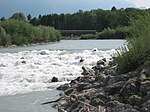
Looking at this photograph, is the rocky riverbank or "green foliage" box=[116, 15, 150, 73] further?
"green foliage" box=[116, 15, 150, 73]

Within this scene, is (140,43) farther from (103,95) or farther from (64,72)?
(64,72)

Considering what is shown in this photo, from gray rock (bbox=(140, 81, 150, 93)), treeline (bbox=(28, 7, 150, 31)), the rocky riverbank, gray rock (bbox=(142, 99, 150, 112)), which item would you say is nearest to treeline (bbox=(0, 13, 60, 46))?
treeline (bbox=(28, 7, 150, 31))

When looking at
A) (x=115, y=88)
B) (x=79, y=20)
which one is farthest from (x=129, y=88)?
(x=79, y=20)

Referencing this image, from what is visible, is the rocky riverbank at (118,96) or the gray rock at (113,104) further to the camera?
the gray rock at (113,104)

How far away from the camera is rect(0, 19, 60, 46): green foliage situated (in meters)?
58.1

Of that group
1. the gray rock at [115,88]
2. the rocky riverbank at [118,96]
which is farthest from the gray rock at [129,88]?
the gray rock at [115,88]

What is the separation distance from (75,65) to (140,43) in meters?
10.0

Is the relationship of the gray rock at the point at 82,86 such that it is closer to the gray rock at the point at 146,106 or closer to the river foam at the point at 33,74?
the river foam at the point at 33,74

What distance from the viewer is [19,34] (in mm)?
62812

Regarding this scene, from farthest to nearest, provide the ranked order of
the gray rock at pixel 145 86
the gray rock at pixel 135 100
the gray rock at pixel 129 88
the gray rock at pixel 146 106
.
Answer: the gray rock at pixel 129 88
the gray rock at pixel 145 86
the gray rock at pixel 135 100
the gray rock at pixel 146 106

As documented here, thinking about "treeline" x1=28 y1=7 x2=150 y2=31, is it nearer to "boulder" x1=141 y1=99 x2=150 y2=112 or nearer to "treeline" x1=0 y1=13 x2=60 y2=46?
"treeline" x1=0 y1=13 x2=60 y2=46

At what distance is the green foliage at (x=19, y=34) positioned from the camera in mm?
58062

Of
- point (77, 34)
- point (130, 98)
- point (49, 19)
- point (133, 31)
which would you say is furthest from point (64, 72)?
point (49, 19)

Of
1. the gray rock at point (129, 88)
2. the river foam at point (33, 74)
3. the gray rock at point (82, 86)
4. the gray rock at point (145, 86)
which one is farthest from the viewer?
the river foam at point (33, 74)
